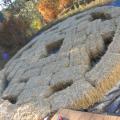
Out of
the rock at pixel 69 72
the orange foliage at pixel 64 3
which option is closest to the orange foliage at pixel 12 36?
the rock at pixel 69 72

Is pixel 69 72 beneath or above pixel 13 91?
above

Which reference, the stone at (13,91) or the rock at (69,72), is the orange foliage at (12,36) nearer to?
the rock at (69,72)

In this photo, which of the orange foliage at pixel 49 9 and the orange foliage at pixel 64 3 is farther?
the orange foliage at pixel 64 3

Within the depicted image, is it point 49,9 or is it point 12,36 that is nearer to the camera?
point 12,36

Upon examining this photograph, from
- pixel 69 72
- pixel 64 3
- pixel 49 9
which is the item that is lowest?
pixel 64 3

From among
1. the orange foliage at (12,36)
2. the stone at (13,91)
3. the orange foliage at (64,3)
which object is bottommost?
the orange foliage at (64,3)

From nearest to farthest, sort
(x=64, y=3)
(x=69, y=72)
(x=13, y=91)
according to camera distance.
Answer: (x=69, y=72) < (x=13, y=91) < (x=64, y=3)

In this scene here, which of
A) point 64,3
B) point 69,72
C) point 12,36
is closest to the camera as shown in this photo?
point 69,72

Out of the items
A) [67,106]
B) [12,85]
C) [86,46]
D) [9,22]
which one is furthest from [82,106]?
[9,22]

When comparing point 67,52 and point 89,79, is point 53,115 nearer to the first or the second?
point 89,79

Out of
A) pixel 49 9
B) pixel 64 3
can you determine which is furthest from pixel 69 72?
pixel 64 3

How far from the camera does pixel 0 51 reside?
30.2 ft

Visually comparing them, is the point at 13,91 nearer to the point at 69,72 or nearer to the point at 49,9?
the point at 69,72

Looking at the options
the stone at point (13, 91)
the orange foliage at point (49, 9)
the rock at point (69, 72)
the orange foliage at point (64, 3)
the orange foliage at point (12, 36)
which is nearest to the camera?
the rock at point (69, 72)
